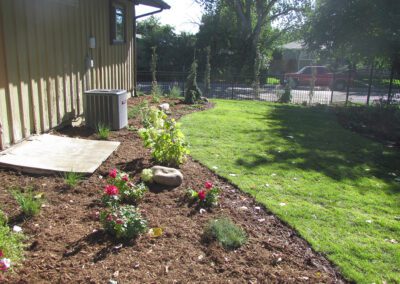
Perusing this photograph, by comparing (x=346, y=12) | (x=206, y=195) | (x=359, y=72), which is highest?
(x=346, y=12)

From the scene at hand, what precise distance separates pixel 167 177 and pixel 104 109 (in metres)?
2.77

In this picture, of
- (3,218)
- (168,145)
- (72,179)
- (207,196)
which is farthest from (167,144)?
(3,218)

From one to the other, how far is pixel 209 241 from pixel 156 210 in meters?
0.71

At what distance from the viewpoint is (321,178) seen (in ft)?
17.5

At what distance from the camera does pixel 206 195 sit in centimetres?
396

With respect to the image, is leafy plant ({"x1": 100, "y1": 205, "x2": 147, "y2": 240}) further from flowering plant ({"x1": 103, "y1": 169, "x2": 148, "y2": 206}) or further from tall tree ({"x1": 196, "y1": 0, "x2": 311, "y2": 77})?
tall tree ({"x1": 196, "y1": 0, "x2": 311, "y2": 77})

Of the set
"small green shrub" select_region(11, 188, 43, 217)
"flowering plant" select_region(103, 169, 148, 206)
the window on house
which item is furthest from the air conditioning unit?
"small green shrub" select_region(11, 188, 43, 217)

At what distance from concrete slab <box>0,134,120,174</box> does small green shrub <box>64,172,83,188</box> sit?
0.45ft

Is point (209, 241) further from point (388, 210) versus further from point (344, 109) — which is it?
point (344, 109)

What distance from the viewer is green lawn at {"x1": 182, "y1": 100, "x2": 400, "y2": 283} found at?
342 centimetres

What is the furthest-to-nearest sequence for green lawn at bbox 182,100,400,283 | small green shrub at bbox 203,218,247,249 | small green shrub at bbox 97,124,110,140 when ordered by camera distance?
small green shrub at bbox 97,124,110,140
green lawn at bbox 182,100,400,283
small green shrub at bbox 203,218,247,249

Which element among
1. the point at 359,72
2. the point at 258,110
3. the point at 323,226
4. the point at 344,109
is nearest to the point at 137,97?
the point at 258,110

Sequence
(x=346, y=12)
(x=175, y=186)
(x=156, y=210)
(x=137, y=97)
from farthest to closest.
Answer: (x=346, y=12), (x=137, y=97), (x=175, y=186), (x=156, y=210)

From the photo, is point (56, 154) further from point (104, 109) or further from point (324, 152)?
point (324, 152)
